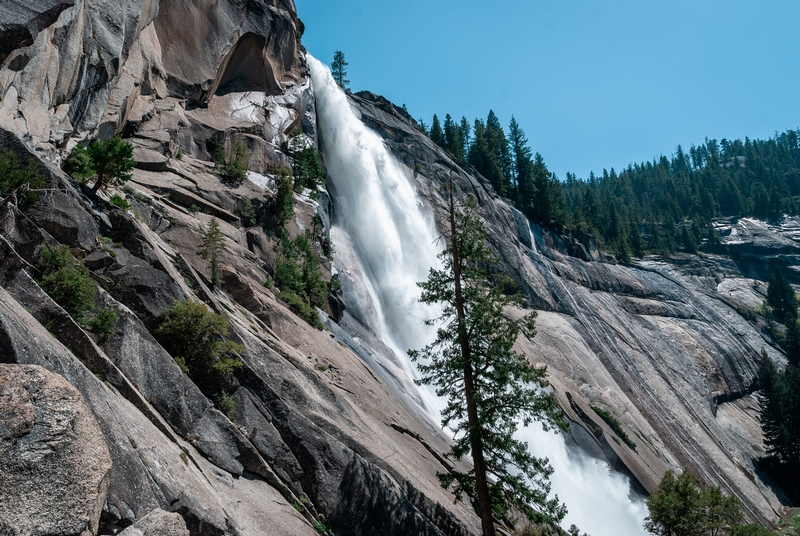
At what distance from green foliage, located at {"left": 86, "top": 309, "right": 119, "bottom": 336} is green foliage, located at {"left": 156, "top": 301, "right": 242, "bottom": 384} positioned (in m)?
1.96

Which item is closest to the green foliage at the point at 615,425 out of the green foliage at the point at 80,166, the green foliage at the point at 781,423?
the green foliage at the point at 781,423

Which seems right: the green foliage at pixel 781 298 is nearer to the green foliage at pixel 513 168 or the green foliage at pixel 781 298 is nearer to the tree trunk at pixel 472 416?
the green foliage at pixel 513 168

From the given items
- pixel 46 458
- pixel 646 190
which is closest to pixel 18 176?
pixel 46 458

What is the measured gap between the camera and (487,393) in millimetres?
14367

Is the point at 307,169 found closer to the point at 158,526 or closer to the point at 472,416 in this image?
the point at 472,416

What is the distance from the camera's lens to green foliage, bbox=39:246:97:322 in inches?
421

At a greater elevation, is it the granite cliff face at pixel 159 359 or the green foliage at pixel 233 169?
the green foliage at pixel 233 169

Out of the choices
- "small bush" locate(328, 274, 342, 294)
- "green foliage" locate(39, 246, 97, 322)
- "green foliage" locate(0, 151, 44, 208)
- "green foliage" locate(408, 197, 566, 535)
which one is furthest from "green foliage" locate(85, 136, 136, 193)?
"small bush" locate(328, 274, 342, 294)

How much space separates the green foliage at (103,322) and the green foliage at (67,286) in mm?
230

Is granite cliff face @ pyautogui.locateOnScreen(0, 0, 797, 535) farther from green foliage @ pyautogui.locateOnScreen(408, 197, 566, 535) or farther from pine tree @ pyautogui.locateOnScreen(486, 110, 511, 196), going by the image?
pine tree @ pyautogui.locateOnScreen(486, 110, 511, 196)

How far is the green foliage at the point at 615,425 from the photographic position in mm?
35438

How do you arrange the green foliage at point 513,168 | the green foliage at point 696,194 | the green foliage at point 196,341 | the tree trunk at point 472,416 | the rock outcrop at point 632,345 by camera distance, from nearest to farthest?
the green foliage at point 196,341
the tree trunk at point 472,416
the rock outcrop at point 632,345
the green foliage at point 513,168
the green foliage at point 696,194

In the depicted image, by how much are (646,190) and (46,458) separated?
530 ft

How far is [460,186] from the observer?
2218 inches
